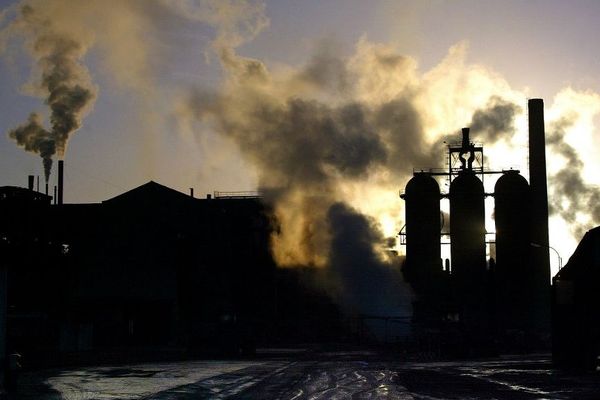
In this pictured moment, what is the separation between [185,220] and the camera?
76875 mm

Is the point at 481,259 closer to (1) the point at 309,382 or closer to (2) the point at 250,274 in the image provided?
(2) the point at 250,274

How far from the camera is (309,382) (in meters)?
33.1

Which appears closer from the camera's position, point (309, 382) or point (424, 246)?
point (309, 382)

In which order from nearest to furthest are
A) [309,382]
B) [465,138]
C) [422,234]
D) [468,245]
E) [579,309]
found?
1. [309,382]
2. [579,309]
3. [422,234]
4. [468,245]
5. [465,138]

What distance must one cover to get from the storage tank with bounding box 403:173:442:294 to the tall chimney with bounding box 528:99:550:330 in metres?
8.20

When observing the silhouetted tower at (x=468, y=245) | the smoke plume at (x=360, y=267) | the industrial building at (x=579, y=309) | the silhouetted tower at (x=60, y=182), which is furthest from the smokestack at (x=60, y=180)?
the industrial building at (x=579, y=309)

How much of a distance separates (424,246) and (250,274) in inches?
631

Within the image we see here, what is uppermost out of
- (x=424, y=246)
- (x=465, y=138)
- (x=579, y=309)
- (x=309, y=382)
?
(x=465, y=138)

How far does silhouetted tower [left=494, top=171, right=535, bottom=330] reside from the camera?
71375 mm

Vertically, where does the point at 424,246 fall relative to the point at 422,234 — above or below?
below

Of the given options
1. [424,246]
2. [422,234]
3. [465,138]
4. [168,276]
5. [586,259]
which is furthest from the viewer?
[465,138]

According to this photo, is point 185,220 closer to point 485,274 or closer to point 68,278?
point 68,278

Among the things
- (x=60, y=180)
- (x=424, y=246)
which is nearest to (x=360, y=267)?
(x=424, y=246)

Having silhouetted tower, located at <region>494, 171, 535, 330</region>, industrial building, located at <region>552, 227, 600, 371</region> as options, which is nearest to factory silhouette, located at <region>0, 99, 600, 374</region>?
silhouetted tower, located at <region>494, 171, 535, 330</region>
